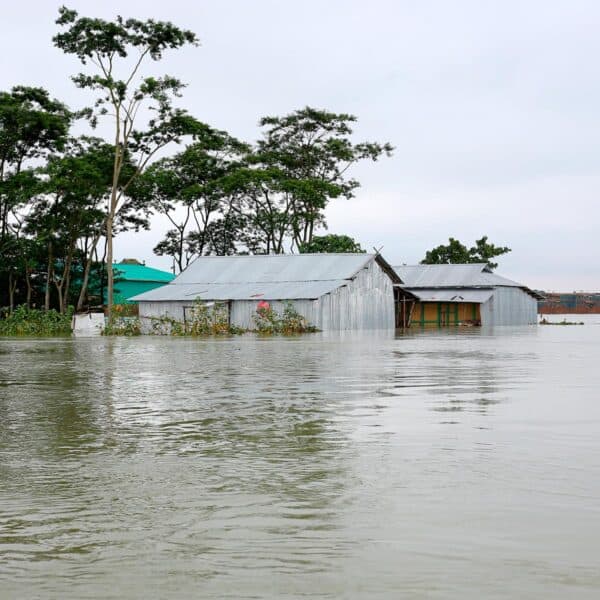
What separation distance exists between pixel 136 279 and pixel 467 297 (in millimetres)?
26141

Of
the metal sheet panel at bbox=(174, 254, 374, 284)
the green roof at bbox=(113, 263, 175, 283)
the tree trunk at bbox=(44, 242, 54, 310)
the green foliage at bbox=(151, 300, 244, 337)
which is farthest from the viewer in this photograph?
the green roof at bbox=(113, 263, 175, 283)

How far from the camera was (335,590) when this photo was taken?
412cm

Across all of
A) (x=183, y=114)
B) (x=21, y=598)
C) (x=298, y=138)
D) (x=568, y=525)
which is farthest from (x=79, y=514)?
(x=298, y=138)

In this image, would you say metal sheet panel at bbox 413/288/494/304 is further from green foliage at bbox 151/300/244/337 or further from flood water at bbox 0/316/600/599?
flood water at bbox 0/316/600/599

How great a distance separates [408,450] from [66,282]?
55.9m

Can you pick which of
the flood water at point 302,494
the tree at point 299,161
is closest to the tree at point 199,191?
the tree at point 299,161

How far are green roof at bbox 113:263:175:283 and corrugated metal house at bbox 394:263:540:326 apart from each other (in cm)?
2043

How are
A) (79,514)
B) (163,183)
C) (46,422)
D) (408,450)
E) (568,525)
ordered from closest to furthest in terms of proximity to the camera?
(568,525)
(79,514)
(408,450)
(46,422)
(163,183)

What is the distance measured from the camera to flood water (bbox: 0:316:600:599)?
171 inches

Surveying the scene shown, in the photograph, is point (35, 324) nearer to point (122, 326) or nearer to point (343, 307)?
point (122, 326)

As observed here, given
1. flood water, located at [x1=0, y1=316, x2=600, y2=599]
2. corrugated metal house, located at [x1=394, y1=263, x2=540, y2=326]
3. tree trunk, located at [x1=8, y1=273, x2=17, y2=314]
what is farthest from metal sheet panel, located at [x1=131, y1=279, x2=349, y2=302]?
flood water, located at [x1=0, y1=316, x2=600, y2=599]

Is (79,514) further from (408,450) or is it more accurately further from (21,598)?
(408,450)

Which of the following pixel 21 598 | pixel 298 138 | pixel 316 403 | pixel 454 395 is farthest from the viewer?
pixel 298 138

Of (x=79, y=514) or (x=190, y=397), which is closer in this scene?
(x=79, y=514)
